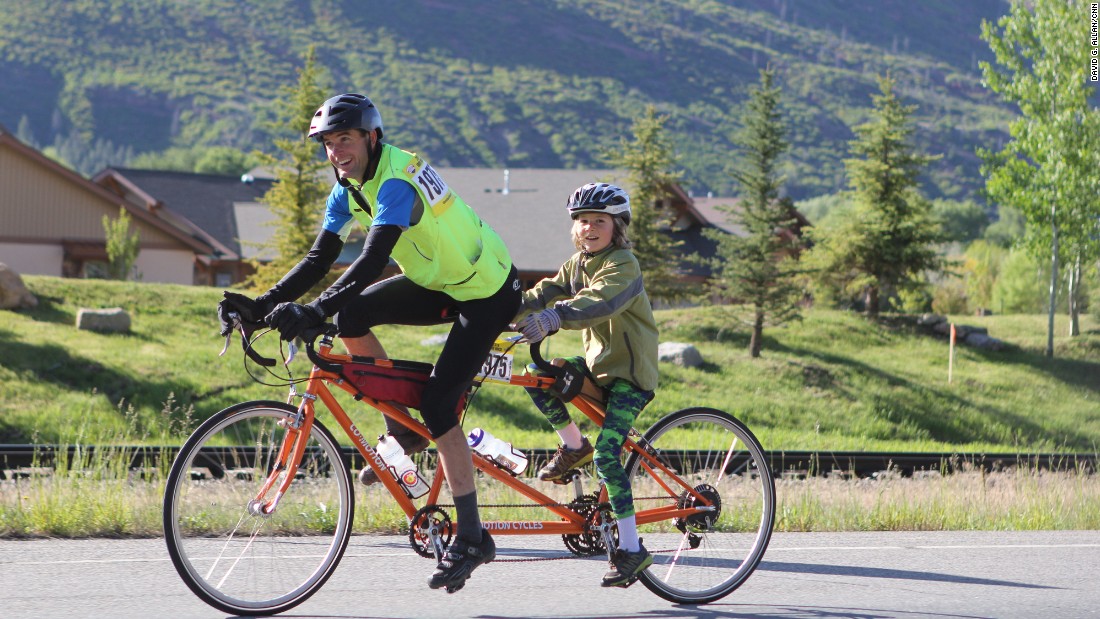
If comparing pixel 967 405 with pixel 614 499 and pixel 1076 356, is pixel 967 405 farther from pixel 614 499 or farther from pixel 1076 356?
pixel 614 499

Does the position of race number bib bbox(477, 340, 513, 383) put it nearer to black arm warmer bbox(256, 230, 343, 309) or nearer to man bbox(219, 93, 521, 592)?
man bbox(219, 93, 521, 592)

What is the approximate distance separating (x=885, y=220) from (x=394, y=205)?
33643mm

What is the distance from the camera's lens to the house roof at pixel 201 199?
49.2 m

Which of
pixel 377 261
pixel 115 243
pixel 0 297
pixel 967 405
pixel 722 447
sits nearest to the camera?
pixel 377 261

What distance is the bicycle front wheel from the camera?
507 cm

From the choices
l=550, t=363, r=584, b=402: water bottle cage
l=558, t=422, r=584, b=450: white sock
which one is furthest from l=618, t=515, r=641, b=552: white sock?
l=550, t=363, r=584, b=402: water bottle cage

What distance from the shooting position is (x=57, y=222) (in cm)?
4262

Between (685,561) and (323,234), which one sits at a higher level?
(323,234)

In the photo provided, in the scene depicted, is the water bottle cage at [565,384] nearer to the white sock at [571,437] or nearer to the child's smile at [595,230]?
the white sock at [571,437]

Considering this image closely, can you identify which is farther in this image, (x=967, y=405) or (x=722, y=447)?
(x=967, y=405)

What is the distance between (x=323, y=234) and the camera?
562cm

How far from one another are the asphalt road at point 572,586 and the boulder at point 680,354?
22.2m

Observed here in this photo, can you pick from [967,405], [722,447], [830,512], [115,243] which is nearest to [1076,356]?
[967,405]

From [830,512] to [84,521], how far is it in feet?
17.0
